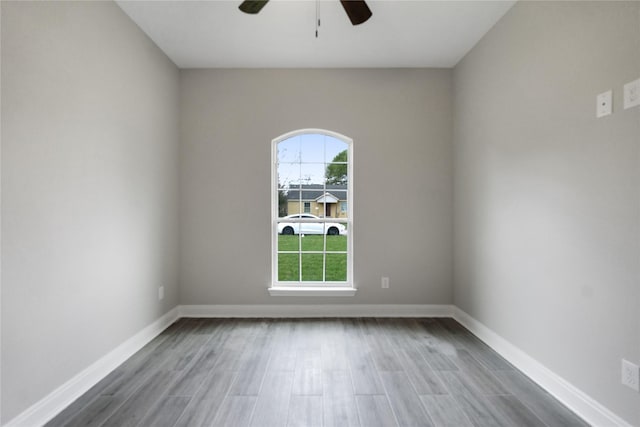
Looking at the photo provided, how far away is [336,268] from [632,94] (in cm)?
294

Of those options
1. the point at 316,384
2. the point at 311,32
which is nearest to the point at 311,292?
the point at 316,384

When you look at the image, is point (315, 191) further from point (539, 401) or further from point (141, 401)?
point (539, 401)

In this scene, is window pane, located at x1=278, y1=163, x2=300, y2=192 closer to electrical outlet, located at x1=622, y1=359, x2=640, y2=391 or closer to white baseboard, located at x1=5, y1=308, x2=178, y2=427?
white baseboard, located at x1=5, y1=308, x2=178, y2=427

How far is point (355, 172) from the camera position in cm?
388

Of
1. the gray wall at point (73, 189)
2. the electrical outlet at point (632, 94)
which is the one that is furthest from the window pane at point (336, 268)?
the electrical outlet at point (632, 94)

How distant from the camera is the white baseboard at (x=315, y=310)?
3.86m

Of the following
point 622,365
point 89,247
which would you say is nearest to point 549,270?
point 622,365

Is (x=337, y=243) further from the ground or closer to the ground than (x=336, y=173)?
closer to the ground

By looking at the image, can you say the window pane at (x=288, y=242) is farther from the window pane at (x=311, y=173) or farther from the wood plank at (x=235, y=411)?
the wood plank at (x=235, y=411)

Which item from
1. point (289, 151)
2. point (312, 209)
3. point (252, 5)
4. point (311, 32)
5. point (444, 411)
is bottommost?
point (444, 411)

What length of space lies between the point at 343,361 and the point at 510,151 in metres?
2.15

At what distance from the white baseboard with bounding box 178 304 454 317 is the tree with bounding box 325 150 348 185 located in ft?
4.81

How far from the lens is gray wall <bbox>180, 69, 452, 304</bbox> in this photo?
3.86m

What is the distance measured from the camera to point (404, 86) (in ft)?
12.7
